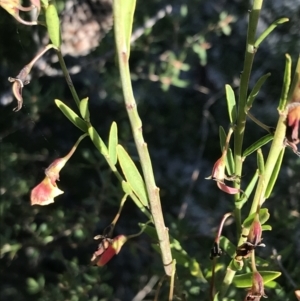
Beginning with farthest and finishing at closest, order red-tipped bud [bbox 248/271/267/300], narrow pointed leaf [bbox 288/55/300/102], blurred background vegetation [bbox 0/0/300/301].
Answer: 1. blurred background vegetation [bbox 0/0/300/301]
2. red-tipped bud [bbox 248/271/267/300]
3. narrow pointed leaf [bbox 288/55/300/102]

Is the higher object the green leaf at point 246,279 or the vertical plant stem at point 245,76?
the vertical plant stem at point 245,76

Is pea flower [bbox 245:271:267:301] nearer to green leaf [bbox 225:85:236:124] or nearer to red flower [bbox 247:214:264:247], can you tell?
red flower [bbox 247:214:264:247]

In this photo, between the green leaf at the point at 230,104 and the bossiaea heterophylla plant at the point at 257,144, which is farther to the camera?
the green leaf at the point at 230,104

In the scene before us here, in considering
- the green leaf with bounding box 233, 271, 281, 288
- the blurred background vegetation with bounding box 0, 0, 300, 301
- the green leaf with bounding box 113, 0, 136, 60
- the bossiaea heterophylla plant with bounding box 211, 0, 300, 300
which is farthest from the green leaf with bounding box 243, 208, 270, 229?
the blurred background vegetation with bounding box 0, 0, 300, 301

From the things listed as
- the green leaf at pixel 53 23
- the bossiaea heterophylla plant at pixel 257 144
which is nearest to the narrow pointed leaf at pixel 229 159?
the bossiaea heterophylla plant at pixel 257 144

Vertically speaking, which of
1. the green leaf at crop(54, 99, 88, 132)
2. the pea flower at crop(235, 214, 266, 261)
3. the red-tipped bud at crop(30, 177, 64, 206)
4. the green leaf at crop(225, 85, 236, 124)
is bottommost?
the pea flower at crop(235, 214, 266, 261)

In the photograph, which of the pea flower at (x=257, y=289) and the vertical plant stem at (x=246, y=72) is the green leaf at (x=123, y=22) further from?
the pea flower at (x=257, y=289)

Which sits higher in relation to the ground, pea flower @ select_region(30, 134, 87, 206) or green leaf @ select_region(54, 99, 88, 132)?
green leaf @ select_region(54, 99, 88, 132)

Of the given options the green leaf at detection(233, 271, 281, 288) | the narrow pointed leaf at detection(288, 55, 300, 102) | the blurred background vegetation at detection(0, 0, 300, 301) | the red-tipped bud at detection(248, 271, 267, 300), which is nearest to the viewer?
the narrow pointed leaf at detection(288, 55, 300, 102)
